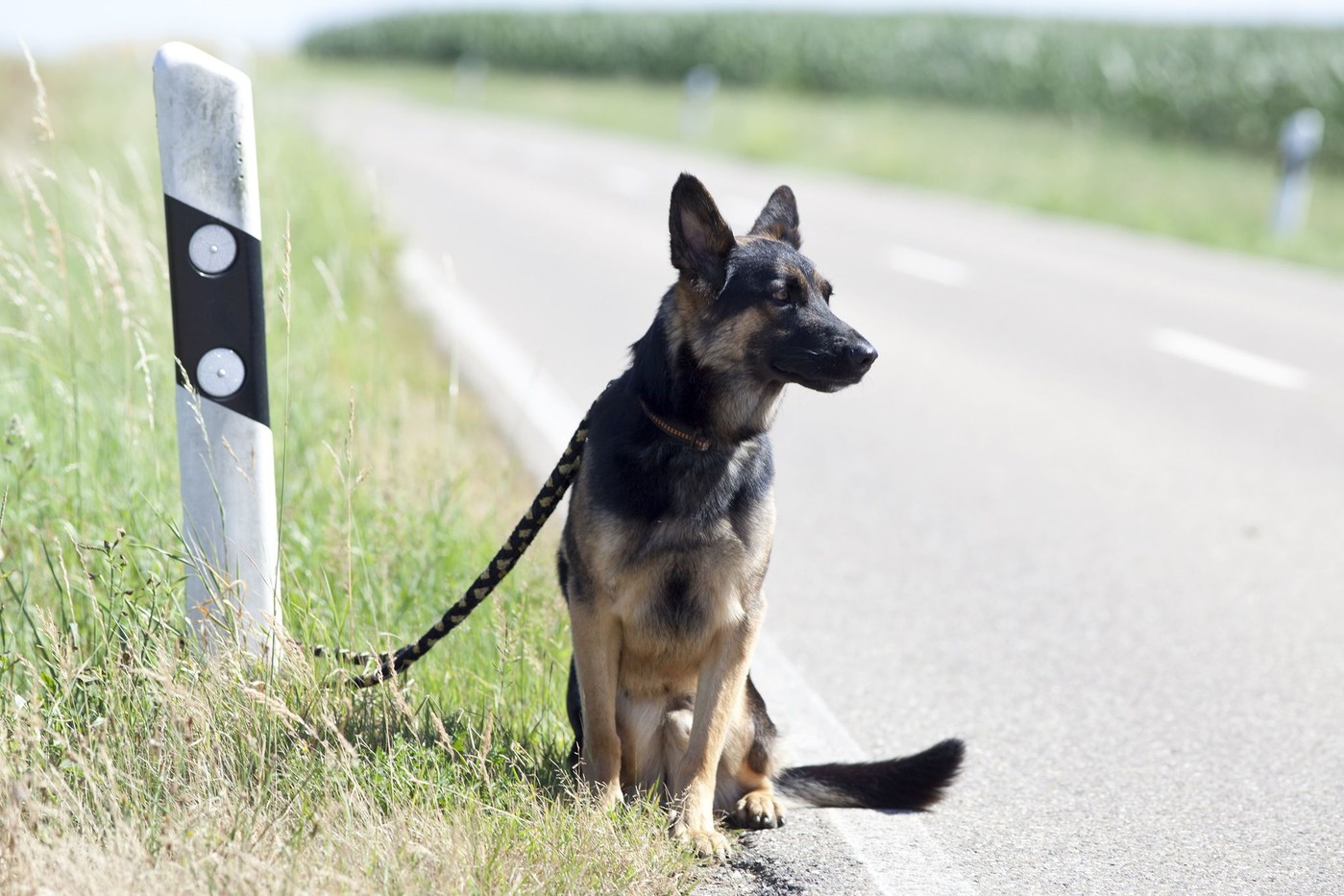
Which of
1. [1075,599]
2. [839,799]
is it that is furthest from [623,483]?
[1075,599]

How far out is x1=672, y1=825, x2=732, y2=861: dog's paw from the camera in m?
3.03

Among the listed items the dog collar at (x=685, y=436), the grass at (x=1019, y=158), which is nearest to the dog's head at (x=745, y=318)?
the dog collar at (x=685, y=436)

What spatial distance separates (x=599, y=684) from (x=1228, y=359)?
7.38 metres

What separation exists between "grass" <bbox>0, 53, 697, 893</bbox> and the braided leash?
0.25 feet

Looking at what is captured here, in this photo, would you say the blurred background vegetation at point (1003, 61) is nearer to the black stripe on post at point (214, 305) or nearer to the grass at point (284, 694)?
the grass at point (284, 694)

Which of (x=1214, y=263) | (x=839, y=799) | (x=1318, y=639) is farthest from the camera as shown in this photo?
(x=1214, y=263)

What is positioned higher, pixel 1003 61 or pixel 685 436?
pixel 1003 61

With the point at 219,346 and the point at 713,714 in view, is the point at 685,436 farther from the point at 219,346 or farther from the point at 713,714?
the point at 219,346

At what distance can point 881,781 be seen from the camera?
3.33 meters

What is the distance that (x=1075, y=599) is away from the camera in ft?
16.4

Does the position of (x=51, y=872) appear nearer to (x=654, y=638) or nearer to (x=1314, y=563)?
(x=654, y=638)

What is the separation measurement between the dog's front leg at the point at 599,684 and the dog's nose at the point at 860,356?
32.0 inches

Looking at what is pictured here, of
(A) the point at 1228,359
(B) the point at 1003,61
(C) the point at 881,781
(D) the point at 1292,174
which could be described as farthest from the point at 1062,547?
(B) the point at 1003,61

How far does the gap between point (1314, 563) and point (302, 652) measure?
13.7 feet
